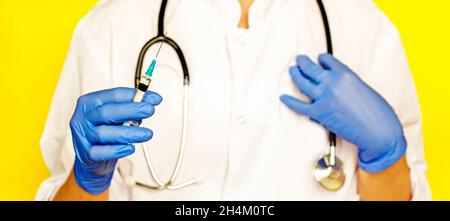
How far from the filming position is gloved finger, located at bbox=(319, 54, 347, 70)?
1.27 meters

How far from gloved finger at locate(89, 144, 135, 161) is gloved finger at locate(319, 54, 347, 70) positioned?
42 cm

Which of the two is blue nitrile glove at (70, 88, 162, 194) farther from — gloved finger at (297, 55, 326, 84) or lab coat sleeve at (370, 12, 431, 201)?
lab coat sleeve at (370, 12, 431, 201)

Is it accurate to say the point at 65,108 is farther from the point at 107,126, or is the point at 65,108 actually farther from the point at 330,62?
the point at 330,62

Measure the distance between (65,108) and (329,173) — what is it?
546 mm

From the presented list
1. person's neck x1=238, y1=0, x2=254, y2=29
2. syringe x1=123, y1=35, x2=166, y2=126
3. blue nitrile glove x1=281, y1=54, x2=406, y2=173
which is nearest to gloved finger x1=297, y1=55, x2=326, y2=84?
blue nitrile glove x1=281, y1=54, x2=406, y2=173

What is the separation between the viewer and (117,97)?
3.63 feet

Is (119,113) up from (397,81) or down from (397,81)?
down

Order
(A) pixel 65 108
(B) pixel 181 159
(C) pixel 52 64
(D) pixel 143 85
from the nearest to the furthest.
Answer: (D) pixel 143 85, (B) pixel 181 159, (A) pixel 65 108, (C) pixel 52 64

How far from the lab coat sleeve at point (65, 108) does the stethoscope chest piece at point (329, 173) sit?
0.46 meters

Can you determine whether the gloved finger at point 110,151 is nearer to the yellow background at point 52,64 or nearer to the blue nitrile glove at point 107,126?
the blue nitrile glove at point 107,126

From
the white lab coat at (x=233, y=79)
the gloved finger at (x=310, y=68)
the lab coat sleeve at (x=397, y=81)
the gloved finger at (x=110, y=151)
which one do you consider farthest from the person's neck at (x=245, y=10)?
the gloved finger at (x=110, y=151)

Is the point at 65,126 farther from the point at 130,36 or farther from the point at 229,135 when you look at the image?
the point at 229,135

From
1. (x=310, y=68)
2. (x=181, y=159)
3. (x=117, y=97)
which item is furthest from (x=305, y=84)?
(x=117, y=97)

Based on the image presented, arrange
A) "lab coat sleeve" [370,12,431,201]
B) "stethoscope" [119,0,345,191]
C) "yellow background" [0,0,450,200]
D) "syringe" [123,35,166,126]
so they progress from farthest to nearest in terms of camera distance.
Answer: "yellow background" [0,0,450,200], "lab coat sleeve" [370,12,431,201], "stethoscope" [119,0,345,191], "syringe" [123,35,166,126]
